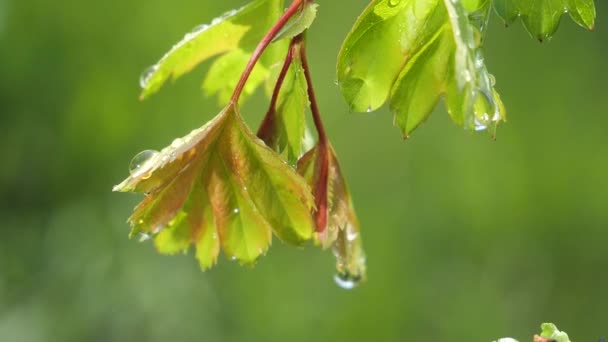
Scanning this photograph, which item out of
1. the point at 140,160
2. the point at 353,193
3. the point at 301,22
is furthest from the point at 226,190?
the point at 353,193

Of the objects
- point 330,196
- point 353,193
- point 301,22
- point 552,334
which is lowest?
point 353,193

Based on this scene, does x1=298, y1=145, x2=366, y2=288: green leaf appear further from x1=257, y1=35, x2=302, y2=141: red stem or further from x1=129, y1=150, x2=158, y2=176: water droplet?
x1=129, y1=150, x2=158, y2=176: water droplet

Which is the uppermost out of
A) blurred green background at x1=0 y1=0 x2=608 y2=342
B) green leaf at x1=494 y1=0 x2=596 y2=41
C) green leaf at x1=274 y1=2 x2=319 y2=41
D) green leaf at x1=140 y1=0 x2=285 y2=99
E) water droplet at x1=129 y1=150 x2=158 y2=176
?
green leaf at x1=140 y1=0 x2=285 y2=99

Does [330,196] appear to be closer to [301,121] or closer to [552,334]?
[301,121]

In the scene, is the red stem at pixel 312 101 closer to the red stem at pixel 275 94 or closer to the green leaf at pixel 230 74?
the red stem at pixel 275 94

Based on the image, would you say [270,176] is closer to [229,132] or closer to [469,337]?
[229,132]

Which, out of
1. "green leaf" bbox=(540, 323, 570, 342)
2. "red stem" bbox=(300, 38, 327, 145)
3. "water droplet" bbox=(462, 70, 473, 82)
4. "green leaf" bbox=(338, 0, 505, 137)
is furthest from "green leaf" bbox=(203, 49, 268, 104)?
"green leaf" bbox=(540, 323, 570, 342)

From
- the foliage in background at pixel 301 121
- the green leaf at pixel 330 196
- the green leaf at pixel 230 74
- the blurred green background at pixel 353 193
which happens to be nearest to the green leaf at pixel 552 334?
the foliage in background at pixel 301 121

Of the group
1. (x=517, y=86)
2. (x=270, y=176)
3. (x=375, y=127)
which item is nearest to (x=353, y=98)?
(x=270, y=176)
